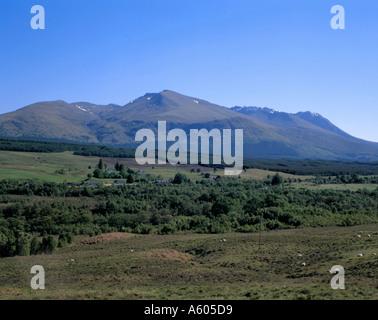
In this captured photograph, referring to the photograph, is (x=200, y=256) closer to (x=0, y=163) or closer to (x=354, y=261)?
(x=354, y=261)

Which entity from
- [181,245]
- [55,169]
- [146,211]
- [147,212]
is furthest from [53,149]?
[181,245]

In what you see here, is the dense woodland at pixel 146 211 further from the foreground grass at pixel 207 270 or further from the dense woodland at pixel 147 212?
the foreground grass at pixel 207 270

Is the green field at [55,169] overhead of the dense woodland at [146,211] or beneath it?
overhead

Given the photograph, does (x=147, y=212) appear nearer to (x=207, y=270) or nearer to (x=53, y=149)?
(x=207, y=270)

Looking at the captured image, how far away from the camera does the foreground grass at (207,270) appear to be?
16.2 m

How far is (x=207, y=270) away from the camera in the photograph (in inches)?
909

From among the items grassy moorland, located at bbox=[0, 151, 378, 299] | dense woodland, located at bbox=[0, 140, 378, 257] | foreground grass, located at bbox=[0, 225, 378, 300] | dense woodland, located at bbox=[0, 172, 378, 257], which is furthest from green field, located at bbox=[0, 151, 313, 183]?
foreground grass, located at bbox=[0, 225, 378, 300]

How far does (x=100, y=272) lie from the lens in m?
23.2

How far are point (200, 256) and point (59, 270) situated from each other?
9.87m

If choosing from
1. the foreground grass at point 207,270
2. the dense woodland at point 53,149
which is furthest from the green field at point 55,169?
the foreground grass at point 207,270

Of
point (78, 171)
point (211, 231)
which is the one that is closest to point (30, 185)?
point (78, 171)

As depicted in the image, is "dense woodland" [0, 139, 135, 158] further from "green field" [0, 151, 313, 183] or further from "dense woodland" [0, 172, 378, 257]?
"dense woodland" [0, 172, 378, 257]

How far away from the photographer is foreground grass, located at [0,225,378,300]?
53.0 feet

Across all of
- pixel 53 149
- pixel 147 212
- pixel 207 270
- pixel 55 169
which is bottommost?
pixel 147 212
